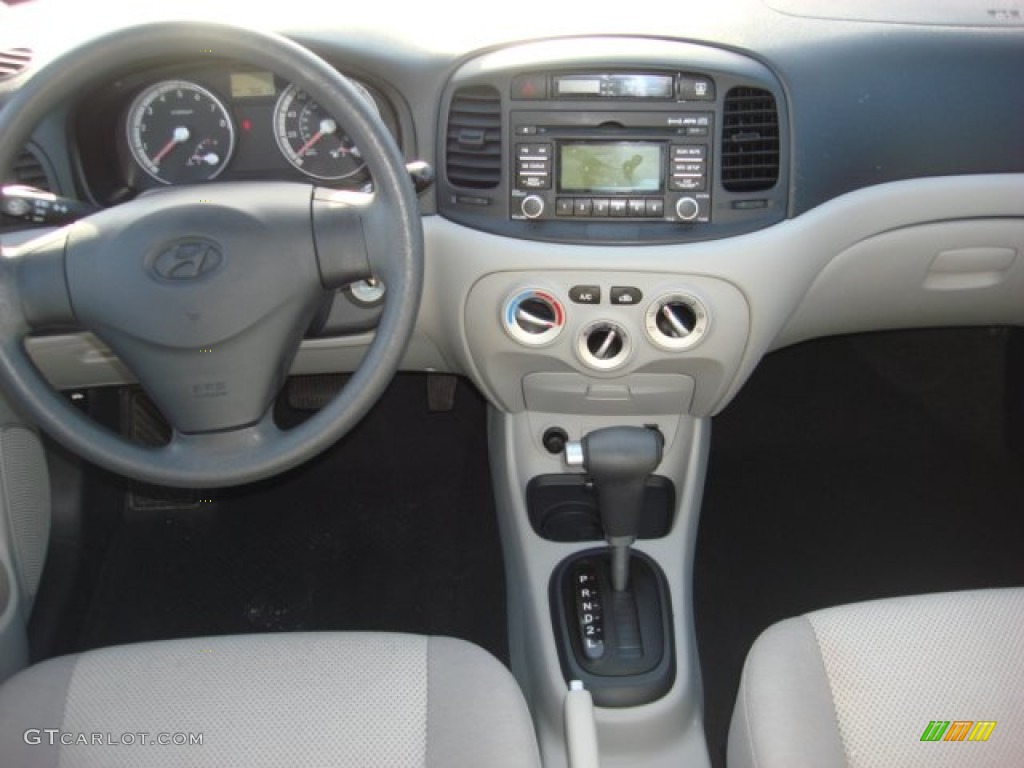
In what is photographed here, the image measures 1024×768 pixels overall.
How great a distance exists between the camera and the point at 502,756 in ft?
4.07

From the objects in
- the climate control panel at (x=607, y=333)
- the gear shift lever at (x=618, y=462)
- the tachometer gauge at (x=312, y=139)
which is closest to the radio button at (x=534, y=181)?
the climate control panel at (x=607, y=333)

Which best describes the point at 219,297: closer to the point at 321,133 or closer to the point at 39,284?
the point at 39,284

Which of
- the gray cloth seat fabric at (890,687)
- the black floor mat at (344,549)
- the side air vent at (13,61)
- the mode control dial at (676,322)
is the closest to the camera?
the gray cloth seat fabric at (890,687)

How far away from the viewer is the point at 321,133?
1.62 metres

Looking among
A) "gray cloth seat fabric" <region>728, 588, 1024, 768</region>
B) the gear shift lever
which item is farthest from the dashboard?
"gray cloth seat fabric" <region>728, 588, 1024, 768</region>

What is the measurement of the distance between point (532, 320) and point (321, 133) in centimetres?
43

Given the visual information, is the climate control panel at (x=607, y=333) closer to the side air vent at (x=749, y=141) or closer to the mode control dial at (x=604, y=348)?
the mode control dial at (x=604, y=348)

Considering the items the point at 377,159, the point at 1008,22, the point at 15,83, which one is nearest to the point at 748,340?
the point at 1008,22

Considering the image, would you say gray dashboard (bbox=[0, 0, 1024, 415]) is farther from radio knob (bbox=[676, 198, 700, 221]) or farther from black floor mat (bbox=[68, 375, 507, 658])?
black floor mat (bbox=[68, 375, 507, 658])

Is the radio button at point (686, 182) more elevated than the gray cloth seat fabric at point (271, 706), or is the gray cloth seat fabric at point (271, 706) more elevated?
the radio button at point (686, 182)

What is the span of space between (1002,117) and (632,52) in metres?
0.59

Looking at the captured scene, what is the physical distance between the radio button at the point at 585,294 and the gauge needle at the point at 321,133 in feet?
1.40

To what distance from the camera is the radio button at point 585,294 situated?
1.68 metres

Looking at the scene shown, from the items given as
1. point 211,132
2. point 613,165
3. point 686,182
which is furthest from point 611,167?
point 211,132
